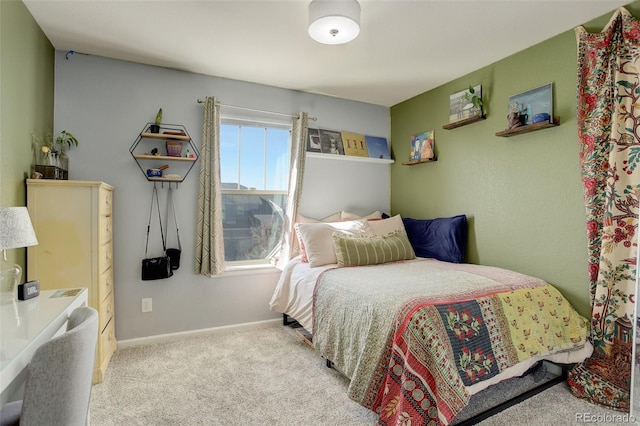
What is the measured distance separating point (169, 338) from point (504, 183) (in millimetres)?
3149

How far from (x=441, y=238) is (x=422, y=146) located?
103 cm

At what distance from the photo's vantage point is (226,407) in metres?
1.94

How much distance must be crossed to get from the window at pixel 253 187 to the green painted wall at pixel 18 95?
1.36 metres

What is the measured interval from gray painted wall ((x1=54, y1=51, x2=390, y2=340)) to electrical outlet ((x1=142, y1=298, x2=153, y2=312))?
32 millimetres

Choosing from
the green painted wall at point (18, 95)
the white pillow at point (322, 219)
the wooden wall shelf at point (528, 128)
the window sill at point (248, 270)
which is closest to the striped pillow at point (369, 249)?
the white pillow at point (322, 219)

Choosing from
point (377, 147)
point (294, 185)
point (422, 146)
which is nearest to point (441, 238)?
point (422, 146)

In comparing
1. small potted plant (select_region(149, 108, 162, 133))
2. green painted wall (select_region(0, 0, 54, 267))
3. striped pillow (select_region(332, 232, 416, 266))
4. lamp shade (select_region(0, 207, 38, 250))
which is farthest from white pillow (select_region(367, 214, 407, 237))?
green painted wall (select_region(0, 0, 54, 267))

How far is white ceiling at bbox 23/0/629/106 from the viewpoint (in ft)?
6.60

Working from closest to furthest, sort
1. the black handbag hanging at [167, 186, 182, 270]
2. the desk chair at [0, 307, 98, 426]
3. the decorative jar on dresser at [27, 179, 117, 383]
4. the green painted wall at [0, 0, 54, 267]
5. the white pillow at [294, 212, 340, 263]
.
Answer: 1. the desk chair at [0, 307, 98, 426]
2. the green painted wall at [0, 0, 54, 267]
3. the decorative jar on dresser at [27, 179, 117, 383]
4. the black handbag hanging at [167, 186, 182, 270]
5. the white pillow at [294, 212, 340, 263]

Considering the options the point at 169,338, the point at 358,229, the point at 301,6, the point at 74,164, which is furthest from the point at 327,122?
the point at 169,338

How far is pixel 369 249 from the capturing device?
2836 millimetres

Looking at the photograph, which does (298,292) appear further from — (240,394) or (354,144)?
(354,144)

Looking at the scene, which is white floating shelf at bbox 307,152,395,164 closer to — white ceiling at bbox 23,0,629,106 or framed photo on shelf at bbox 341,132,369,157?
framed photo on shelf at bbox 341,132,369,157

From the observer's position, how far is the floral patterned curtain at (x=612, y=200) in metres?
1.95
